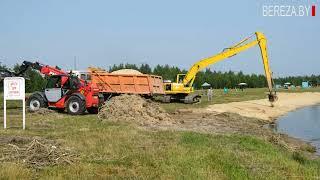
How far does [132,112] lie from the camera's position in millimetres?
24703

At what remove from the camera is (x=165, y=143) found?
50.2ft

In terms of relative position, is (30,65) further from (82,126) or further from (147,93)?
(82,126)

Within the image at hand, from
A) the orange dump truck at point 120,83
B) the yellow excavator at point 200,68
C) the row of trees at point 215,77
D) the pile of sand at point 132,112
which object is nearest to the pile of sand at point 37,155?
the pile of sand at point 132,112

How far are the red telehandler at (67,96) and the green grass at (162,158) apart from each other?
934 cm

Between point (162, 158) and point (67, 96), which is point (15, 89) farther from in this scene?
point (67, 96)

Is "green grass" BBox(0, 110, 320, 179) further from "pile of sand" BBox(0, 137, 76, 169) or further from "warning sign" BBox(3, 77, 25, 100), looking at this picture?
"warning sign" BBox(3, 77, 25, 100)

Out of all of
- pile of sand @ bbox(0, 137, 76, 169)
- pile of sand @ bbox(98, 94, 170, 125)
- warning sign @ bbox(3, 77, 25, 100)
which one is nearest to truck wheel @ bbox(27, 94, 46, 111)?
pile of sand @ bbox(98, 94, 170, 125)

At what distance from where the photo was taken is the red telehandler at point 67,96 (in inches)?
1105

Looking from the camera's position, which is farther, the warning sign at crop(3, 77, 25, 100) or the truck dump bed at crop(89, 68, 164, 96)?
the truck dump bed at crop(89, 68, 164, 96)

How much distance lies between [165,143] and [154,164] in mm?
3599

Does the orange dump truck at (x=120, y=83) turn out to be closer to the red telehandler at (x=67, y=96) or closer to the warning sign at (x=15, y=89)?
the red telehandler at (x=67, y=96)

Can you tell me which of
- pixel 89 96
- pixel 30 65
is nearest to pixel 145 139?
pixel 89 96

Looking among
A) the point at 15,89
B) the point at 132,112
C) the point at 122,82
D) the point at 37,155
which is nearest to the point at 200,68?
the point at 122,82

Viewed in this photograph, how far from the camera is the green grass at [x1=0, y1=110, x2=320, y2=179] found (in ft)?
35.1
